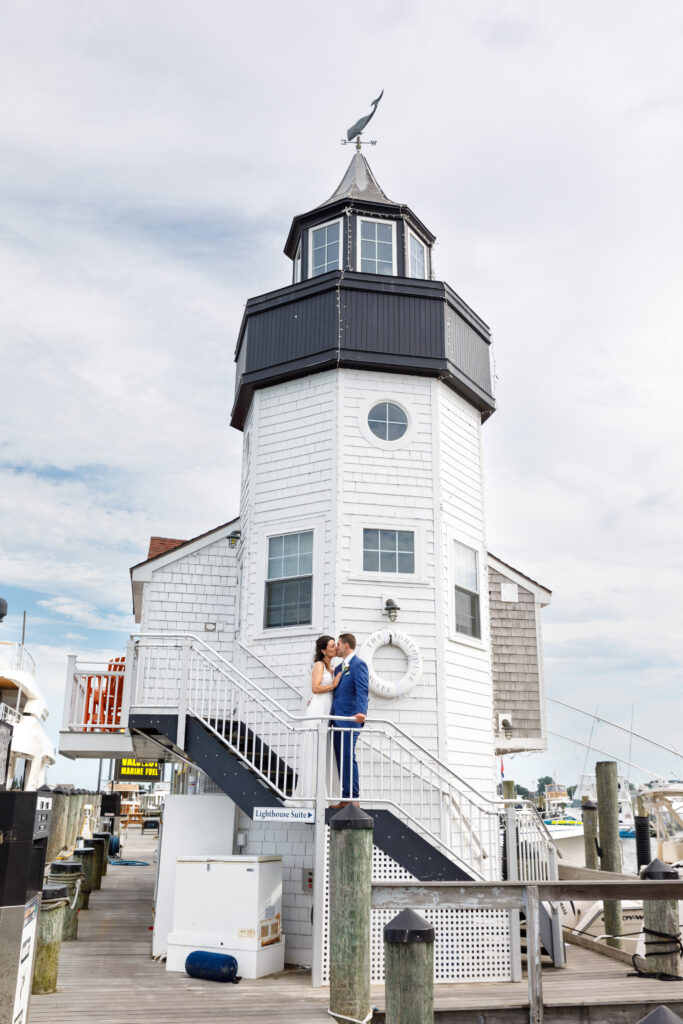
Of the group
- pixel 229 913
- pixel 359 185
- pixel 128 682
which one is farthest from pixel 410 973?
pixel 359 185

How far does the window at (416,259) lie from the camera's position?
14172 mm

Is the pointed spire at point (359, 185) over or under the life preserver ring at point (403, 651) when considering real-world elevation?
over

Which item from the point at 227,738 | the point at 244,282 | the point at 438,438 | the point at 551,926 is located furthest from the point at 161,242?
the point at 551,926

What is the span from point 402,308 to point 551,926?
8582 mm

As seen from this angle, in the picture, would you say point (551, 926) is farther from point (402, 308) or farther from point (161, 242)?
point (161, 242)

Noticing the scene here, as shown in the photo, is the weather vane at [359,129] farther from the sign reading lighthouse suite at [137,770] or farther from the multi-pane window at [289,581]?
the sign reading lighthouse suite at [137,770]

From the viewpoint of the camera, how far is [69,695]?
35.3ft

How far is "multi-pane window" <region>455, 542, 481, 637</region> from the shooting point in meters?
12.1

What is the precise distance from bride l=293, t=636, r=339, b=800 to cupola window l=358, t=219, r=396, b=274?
6.77 metres

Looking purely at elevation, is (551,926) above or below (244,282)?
below

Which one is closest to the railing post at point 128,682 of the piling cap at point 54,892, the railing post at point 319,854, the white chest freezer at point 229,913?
the white chest freezer at point 229,913

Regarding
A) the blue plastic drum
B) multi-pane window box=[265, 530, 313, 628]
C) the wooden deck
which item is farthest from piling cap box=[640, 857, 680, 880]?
multi-pane window box=[265, 530, 313, 628]

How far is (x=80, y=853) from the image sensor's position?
48.3 ft

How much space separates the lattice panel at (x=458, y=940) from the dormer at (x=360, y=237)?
8949 millimetres
